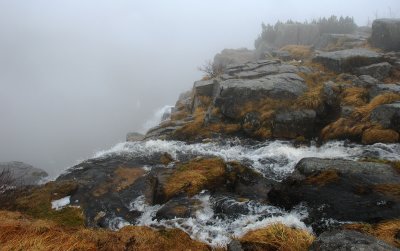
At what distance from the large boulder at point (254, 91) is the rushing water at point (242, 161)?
114 inches

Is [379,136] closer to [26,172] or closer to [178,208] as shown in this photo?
[178,208]

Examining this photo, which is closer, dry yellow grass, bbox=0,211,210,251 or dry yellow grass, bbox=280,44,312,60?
dry yellow grass, bbox=0,211,210,251

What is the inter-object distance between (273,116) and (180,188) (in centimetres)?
797

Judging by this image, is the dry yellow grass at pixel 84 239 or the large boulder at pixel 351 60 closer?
the dry yellow grass at pixel 84 239

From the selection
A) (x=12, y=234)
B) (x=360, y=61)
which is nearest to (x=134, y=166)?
(x=12, y=234)

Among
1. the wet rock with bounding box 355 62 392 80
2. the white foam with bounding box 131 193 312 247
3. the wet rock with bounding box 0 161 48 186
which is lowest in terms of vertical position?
the wet rock with bounding box 0 161 48 186

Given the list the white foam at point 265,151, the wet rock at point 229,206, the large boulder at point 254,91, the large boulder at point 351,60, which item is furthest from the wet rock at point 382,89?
the wet rock at point 229,206

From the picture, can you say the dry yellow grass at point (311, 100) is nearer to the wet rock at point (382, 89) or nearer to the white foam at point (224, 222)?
the wet rock at point (382, 89)

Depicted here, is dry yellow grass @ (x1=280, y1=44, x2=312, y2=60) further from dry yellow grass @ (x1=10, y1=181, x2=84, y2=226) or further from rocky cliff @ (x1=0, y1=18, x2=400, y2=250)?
dry yellow grass @ (x1=10, y1=181, x2=84, y2=226)

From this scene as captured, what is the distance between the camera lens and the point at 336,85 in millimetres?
19844

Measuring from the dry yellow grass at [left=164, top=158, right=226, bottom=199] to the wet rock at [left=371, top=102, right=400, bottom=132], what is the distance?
7.39 metres

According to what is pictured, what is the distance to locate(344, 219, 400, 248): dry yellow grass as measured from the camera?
7.74 metres

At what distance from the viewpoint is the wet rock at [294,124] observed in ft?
55.9

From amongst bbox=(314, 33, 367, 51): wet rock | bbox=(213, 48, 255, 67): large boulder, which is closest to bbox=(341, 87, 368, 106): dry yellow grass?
bbox=(314, 33, 367, 51): wet rock
